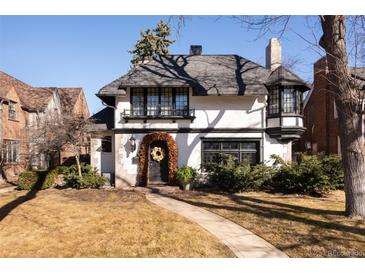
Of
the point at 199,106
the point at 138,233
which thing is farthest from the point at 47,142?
the point at 138,233

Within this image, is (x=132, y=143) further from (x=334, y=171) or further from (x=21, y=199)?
(x=334, y=171)

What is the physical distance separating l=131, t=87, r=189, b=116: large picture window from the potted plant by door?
312 centimetres

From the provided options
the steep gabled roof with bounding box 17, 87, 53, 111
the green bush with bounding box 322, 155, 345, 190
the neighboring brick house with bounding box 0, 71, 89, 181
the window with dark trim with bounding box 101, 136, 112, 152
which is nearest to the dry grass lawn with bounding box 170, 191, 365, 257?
the green bush with bounding box 322, 155, 345, 190

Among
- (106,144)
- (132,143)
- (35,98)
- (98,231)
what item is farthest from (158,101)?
(35,98)

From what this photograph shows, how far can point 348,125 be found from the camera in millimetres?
8070

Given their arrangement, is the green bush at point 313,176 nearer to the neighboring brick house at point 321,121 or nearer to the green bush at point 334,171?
the green bush at point 334,171

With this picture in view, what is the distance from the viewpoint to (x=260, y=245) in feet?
19.6

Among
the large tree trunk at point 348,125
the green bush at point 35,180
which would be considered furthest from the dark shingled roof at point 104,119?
the large tree trunk at point 348,125

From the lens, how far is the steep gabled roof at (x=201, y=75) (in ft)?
46.4

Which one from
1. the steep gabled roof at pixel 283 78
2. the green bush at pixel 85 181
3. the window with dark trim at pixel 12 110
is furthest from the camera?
the window with dark trim at pixel 12 110

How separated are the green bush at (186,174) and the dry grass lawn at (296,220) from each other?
1.22 meters

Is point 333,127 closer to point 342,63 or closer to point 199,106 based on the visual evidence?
point 199,106

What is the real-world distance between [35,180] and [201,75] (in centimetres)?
1069

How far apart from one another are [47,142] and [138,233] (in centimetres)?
1207
